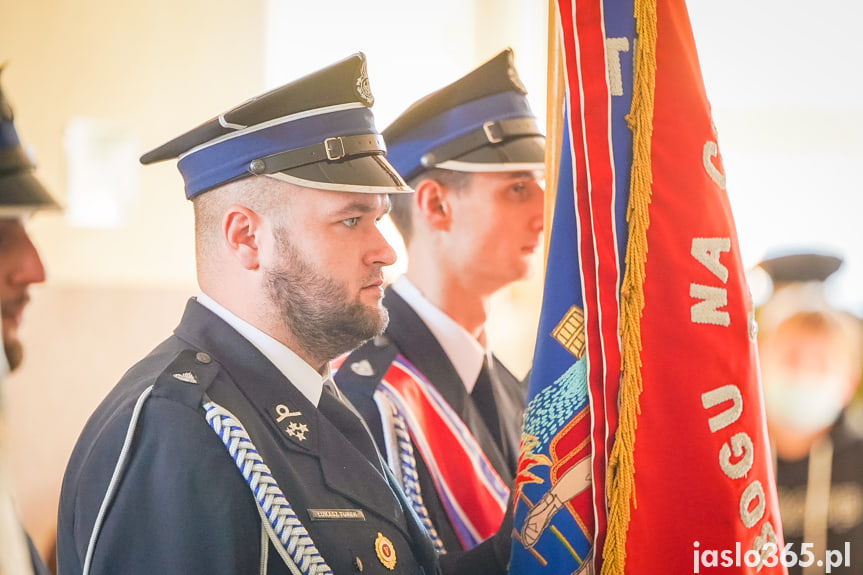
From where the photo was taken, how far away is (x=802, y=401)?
2484 millimetres

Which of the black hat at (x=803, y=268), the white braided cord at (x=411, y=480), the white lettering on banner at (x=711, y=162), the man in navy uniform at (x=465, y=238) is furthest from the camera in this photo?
the black hat at (x=803, y=268)

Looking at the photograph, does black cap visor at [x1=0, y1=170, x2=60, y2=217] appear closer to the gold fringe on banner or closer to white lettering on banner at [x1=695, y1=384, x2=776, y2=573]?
the gold fringe on banner

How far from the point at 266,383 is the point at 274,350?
0.05 m

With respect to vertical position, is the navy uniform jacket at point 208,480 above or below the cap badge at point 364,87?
below

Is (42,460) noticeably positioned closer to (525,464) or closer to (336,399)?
(336,399)

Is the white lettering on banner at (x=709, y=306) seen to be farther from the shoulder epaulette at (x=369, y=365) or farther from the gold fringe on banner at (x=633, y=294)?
the shoulder epaulette at (x=369, y=365)

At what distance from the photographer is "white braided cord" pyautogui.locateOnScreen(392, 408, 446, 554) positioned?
1387mm

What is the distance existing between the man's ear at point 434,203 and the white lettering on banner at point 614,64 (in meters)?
0.54

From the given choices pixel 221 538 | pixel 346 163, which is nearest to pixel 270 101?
pixel 346 163

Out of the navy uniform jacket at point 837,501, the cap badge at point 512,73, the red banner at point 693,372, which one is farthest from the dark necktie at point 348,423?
the navy uniform jacket at point 837,501

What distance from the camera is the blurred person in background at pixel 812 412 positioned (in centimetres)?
240

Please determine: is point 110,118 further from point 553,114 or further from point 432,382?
point 553,114

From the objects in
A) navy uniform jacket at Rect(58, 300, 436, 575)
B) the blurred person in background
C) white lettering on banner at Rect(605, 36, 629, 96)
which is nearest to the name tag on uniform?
navy uniform jacket at Rect(58, 300, 436, 575)

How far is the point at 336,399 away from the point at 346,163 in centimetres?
35
